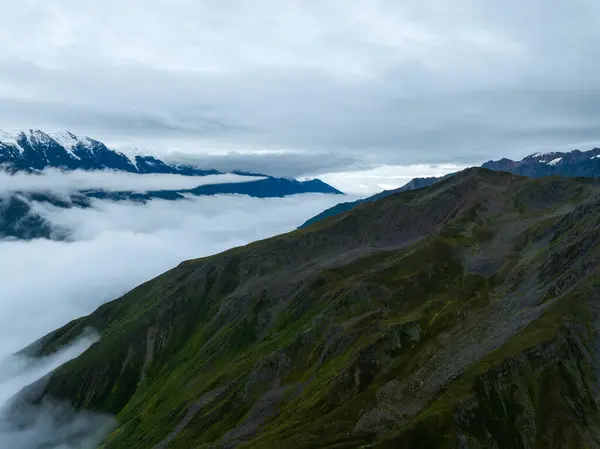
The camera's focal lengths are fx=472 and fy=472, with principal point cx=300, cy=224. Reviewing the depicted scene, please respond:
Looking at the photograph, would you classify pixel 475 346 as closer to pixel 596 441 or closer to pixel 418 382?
pixel 418 382

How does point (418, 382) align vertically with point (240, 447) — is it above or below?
above

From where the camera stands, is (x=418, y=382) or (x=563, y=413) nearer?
(x=563, y=413)

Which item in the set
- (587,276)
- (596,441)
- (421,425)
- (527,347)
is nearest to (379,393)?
(421,425)

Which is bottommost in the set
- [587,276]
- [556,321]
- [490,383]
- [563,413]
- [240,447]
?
[240,447]

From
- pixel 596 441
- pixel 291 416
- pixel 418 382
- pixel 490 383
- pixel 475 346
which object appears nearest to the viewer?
pixel 596 441

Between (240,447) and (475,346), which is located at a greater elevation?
(475,346)

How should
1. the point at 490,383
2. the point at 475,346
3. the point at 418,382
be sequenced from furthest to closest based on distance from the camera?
the point at 475,346
the point at 418,382
the point at 490,383

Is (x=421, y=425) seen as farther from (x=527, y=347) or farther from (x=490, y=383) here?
(x=527, y=347)

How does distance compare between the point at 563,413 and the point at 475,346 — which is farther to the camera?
the point at 475,346

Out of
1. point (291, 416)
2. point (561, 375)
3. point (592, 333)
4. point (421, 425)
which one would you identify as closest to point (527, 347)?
point (561, 375)
